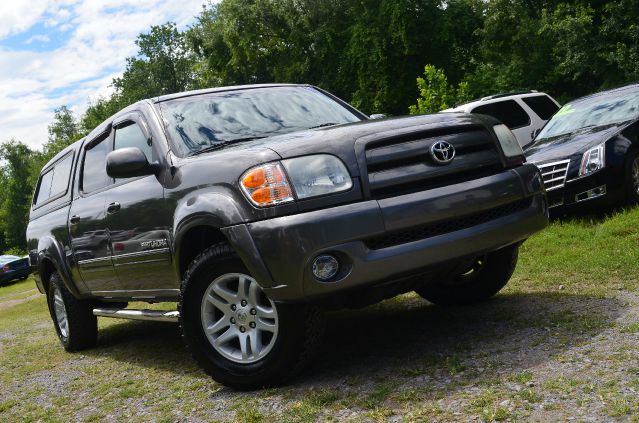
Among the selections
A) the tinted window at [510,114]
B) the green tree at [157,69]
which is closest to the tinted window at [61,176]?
the tinted window at [510,114]

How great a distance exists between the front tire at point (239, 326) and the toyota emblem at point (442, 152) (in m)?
1.06

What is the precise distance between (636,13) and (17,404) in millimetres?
23454

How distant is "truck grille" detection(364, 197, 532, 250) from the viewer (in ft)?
13.4

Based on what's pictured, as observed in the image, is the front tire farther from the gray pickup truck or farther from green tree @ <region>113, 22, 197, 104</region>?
green tree @ <region>113, 22, 197, 104</region>

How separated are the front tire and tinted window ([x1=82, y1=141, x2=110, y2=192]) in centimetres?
199

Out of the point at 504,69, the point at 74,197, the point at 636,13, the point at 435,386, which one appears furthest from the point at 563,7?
the point at 435,386

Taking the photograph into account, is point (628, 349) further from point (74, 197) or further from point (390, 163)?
point (74, 197)

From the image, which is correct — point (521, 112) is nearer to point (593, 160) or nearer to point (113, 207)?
point (593, 160)

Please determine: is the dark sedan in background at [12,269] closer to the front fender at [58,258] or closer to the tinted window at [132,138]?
the front fender at [58,258]

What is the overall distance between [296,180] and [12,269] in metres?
35.0

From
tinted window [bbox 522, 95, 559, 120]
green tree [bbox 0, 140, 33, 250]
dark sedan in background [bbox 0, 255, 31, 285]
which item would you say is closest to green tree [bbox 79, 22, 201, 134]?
green tree [bbox 0, 140, 33, 250]

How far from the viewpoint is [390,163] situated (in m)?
4.21

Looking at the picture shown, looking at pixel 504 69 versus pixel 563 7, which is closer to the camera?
pixel 563 7

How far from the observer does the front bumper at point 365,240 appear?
397 centimetres
